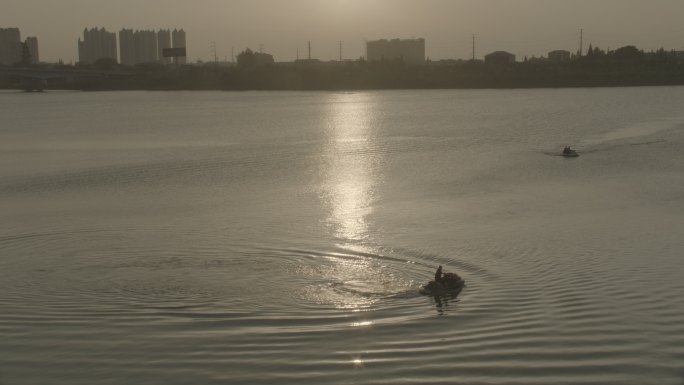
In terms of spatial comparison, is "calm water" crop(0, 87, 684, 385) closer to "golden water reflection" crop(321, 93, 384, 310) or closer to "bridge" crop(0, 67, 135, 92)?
"golden water reflection" crop(321, 93, 384, 310)

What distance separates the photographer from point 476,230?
23188mm

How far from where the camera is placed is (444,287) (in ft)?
52.8

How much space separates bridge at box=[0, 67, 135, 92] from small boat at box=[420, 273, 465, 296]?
411ft

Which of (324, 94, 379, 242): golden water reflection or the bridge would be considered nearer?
(324, 94, 379, 242): golden water reflection

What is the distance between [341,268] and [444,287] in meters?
3.38

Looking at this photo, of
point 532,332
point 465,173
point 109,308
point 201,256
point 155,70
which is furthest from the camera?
point 155,70

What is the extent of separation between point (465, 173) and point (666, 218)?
13232 mm

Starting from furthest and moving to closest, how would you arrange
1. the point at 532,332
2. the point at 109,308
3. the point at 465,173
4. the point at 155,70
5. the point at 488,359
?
the point at 155,70, the point at 465,173, the point at 109,308, the point at 532,332, the point at 488,359

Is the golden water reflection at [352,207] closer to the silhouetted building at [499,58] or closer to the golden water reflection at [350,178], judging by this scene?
the golden water reflection at [350,178]

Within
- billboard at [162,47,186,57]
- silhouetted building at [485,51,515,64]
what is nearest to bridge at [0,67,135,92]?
billboard at [162,47,186,57]

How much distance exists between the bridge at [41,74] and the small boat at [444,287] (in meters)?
125

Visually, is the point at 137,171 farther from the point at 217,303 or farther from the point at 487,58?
the point at 487,58

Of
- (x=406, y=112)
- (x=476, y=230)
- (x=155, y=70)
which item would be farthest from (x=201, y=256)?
(x=155, y=70)

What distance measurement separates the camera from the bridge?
439 ft
